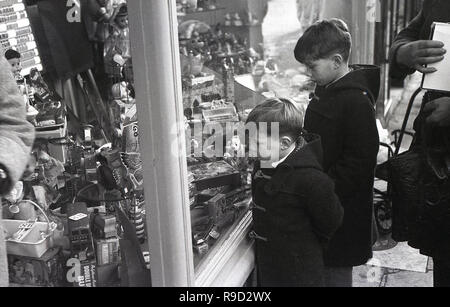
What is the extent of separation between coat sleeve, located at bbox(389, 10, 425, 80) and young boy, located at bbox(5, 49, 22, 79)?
136 centimetres

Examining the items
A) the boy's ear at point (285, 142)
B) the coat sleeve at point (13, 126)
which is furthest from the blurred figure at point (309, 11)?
the coat sleeve at point (13, 126)

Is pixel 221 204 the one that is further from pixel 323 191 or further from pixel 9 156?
pixel 9 156

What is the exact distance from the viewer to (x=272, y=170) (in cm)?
203

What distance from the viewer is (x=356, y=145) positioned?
220 cm

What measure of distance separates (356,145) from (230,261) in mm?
645

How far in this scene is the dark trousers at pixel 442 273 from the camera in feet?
7.13

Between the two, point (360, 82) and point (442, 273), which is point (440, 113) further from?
point (442, 273)

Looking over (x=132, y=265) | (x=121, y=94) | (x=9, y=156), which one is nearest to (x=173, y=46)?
(x=121, y=94)

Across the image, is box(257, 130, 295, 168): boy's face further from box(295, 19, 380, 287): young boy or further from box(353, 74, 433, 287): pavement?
box(353, 74, 433, 287): pavement

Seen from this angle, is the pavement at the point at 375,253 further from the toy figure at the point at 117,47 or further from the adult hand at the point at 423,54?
the toy figure at the point at 117,47

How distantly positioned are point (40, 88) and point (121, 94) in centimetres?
28

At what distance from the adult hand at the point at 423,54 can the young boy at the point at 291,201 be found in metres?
0.44

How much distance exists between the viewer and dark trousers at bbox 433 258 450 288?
7.13ft

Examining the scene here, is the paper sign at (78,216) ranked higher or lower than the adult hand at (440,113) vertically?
lower
